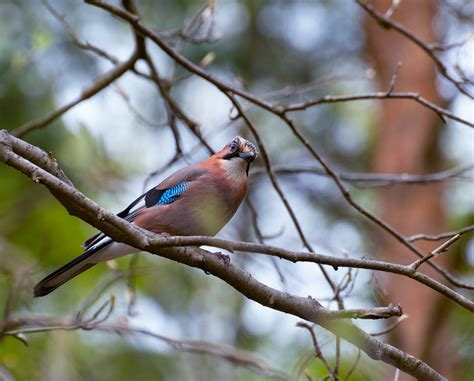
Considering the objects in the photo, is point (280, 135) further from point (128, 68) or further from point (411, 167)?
point (128, 68)

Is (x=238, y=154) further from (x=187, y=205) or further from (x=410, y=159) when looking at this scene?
(x=410, y=159)

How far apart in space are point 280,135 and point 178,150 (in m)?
6.70

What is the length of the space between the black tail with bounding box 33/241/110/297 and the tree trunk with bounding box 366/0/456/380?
5.18m

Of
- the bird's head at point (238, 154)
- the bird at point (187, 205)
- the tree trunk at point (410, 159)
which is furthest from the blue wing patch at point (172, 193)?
the tree trunk at point (410, 159)

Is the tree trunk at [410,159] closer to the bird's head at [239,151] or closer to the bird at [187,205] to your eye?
the bird's head at [239,151]

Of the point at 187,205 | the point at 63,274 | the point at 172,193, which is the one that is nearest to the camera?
the point at 63,274

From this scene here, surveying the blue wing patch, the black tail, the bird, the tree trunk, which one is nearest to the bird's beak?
the bird

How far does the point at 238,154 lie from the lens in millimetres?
5848

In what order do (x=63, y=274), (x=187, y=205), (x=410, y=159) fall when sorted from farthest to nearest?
(x=410, y=159) < (x=187, y=205) < (x=63, y=274)

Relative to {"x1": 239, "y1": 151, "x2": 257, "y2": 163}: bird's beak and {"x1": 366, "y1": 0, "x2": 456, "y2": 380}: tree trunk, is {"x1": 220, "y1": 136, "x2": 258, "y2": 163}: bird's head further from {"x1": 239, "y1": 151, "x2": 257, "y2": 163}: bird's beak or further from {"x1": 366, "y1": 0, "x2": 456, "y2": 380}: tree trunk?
{"x1": 366, "y1": 0, "x2": 456, "y2": 380}: tree trunk

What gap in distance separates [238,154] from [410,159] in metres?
5.54

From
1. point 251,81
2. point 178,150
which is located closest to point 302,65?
point 251,81

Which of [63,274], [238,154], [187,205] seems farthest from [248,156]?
[63,274]

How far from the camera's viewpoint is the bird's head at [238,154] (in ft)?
19.0
